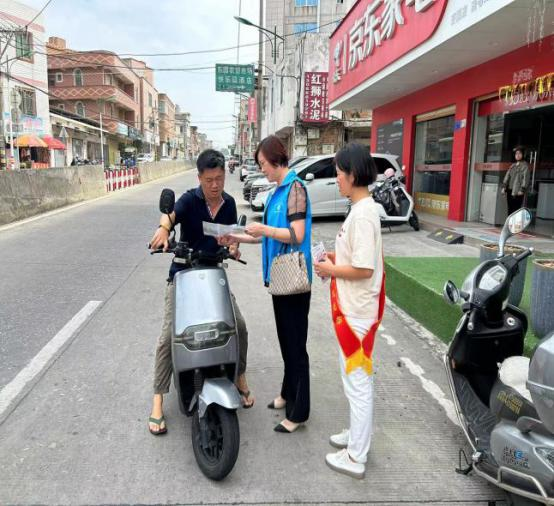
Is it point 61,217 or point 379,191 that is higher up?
point 379,191

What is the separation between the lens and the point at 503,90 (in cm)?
916

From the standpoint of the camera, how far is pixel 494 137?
10461 mm

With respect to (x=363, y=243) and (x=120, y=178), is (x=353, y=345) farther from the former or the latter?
(x=120, y=178)

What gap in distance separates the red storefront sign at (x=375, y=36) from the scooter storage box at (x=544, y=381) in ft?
24.9

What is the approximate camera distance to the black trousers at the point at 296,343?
293 centimetres

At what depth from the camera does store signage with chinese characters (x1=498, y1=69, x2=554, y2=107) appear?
26.7 ft

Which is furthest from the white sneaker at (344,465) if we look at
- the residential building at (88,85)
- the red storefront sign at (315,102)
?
the residential building at (88,85)

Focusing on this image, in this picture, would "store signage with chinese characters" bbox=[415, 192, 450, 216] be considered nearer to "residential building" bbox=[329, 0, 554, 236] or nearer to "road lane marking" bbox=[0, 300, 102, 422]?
"residential building" bbox=[329, 0, 554, 236]

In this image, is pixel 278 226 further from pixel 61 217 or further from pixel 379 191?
pixel 61 217

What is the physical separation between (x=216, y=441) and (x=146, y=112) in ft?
262

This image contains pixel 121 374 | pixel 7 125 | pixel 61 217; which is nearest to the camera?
pixel 121 374

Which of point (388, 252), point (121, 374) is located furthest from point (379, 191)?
point (121, 374)

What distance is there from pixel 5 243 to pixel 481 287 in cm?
888

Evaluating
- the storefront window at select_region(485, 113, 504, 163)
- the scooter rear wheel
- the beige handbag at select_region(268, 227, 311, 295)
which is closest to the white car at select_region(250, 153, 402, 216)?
the scooter rear wheel
